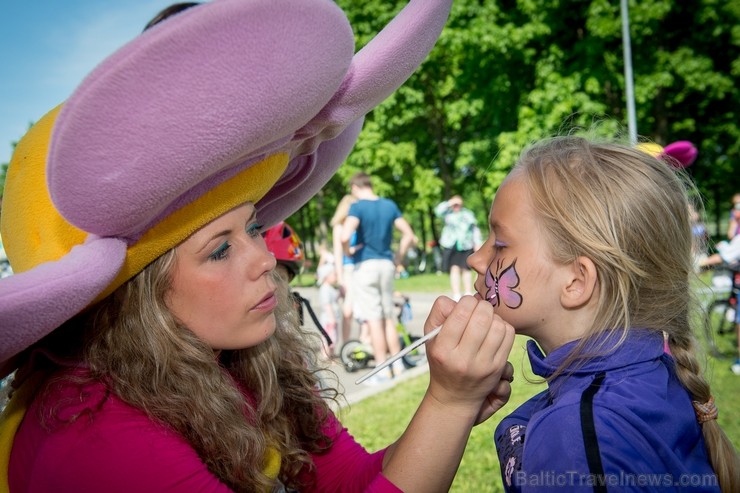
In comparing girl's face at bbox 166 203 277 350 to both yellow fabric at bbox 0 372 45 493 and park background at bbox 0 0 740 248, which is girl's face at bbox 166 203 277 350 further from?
park background at bbox 0 0 740 248

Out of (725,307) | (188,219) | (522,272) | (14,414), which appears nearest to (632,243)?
(522,272)

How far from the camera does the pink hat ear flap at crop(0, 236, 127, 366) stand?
3.18 ft

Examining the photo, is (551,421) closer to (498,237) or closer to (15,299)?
(498,237)

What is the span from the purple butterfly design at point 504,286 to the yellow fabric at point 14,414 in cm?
121

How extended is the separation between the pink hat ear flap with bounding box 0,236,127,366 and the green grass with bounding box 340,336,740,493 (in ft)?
8.00

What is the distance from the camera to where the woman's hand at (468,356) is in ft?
Result: 4.17

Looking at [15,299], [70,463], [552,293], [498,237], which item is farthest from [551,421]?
[15,299]

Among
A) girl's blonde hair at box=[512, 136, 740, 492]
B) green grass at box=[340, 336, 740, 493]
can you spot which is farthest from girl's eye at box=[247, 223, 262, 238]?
green grass at box=[340, 336, 740, 493]

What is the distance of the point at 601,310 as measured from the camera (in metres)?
1.56

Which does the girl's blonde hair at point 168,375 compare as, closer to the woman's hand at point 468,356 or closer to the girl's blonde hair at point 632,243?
the woman's hand at point 468,356

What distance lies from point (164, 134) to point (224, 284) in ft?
1.45

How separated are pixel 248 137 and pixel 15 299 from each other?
49 centimetres

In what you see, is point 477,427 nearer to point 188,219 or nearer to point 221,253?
point 221,253

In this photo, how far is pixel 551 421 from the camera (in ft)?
4.36
